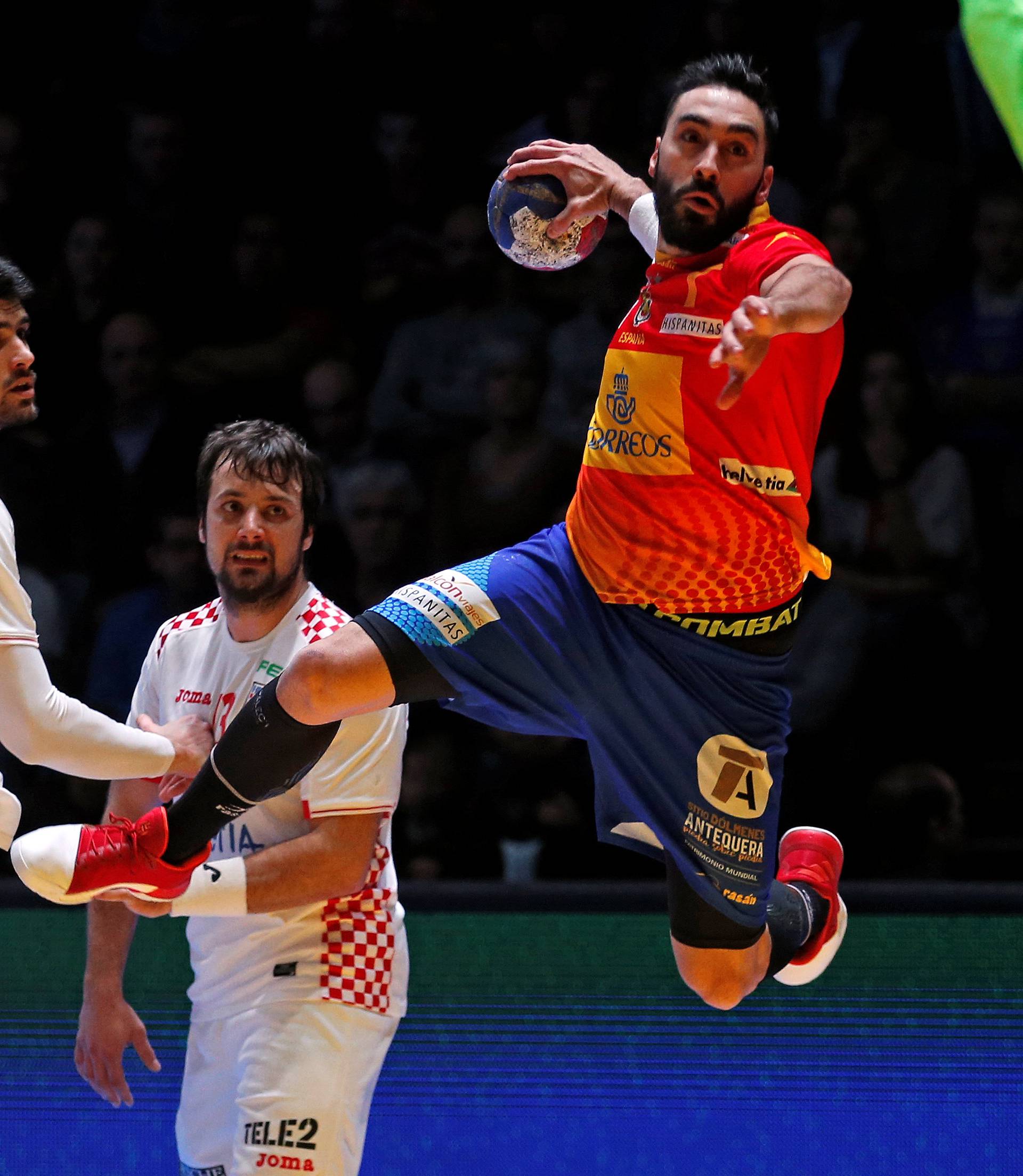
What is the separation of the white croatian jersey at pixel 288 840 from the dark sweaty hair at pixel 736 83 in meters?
1.12

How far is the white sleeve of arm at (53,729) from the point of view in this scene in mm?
2877

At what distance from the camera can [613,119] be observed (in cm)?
592

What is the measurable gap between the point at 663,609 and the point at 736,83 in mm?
903

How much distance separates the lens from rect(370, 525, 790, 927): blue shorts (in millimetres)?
2787

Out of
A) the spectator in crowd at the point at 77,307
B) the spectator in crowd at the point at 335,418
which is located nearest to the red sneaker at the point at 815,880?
the spectator in crowd at the point at 335,418

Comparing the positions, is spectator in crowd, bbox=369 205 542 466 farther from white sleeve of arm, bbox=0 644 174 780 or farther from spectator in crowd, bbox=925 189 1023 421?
white sleeve of arm, bbox=0 644 174 780

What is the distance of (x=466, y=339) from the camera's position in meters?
5.76

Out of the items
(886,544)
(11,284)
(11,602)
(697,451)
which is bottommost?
(886,544)

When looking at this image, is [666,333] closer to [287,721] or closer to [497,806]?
[287,721]

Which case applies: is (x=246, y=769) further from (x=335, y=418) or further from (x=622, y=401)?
(x=335, y=418)

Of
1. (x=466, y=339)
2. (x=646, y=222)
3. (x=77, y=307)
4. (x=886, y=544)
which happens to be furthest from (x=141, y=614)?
(x=646, y=222)

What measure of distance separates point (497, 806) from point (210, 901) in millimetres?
2254

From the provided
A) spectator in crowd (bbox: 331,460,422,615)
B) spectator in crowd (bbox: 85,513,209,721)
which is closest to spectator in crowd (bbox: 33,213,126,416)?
spectator in crowd (bbox: 85,513,209,721)

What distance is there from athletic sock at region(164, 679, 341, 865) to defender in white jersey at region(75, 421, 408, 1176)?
0.12 metres
